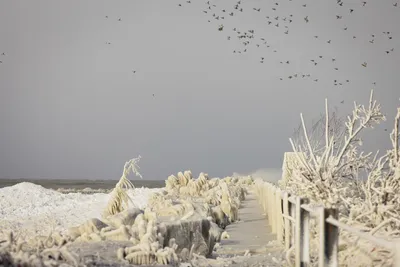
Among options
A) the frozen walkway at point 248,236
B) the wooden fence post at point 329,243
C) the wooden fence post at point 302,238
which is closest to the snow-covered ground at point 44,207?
the frozen walkway at point 248,236

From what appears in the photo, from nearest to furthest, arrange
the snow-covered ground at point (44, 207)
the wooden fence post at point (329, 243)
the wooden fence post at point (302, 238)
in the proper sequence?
the wooden fence post at point (329, 243) → the wooden fence post at point (302, 238) → the snow-covered ground at point (44, 207)

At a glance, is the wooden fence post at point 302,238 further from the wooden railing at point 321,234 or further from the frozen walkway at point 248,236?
the frozen walkway at point 248,236

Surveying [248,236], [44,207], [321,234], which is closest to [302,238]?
[321,234]

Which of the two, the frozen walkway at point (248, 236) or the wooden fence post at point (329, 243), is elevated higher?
the wooden fence post at point (329, 243)

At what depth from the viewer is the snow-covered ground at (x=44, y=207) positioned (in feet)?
115

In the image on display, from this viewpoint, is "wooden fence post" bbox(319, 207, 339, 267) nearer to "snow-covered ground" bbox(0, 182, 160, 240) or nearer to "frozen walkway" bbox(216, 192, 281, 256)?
"frozen walkway" bbox(216, 192, 281, 256)

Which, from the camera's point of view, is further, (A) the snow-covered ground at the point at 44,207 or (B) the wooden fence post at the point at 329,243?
(A) the snow-covered ground at the point at 44,207

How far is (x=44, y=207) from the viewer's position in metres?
45.0

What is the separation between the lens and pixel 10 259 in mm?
8125

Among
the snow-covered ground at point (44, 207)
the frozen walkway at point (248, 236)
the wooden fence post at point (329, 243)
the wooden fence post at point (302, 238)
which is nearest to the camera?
the wooden fence post at point (329, 243)

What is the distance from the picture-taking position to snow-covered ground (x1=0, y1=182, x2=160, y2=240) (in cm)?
3491

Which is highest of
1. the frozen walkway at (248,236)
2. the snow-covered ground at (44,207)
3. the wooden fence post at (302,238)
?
the wooden fence post at (302,238)

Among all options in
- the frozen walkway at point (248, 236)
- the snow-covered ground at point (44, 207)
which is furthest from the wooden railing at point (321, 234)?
the snow-covered ground at point (44, 207)

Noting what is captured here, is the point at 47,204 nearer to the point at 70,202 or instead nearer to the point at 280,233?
the point at 70,202
